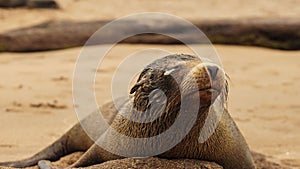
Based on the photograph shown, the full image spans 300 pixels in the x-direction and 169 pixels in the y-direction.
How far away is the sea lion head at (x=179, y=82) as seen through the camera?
2945 mm

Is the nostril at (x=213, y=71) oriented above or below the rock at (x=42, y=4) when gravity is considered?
above

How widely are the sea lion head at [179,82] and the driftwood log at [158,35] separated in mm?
5988

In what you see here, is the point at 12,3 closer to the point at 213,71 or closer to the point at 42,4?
the point at 42,4

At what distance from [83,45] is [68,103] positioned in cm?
317

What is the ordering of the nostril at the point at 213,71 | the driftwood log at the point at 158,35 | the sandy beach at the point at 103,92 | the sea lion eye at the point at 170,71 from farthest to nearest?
the driftwood log at the point at 158,35 < the sandy beach at the point at 103,92 < the sea lion eye at the point at 170,71 < the nostril at the point at 213,71

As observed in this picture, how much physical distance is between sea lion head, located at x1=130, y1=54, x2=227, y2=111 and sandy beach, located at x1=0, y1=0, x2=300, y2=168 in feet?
5.69

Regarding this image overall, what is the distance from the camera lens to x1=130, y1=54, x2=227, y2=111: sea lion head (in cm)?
295

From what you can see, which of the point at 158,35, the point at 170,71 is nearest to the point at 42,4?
the point at 158,35

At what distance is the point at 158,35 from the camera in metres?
9.59

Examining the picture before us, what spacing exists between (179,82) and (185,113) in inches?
6.8

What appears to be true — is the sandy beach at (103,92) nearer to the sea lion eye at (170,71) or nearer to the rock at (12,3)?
the rock at (12,3)

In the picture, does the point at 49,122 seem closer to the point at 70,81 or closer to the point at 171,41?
the point at 70,81

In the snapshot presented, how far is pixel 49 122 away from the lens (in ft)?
18.2

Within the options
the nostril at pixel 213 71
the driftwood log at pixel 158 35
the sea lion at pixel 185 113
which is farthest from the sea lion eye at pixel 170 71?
the driftwood log at pixel 158 35
